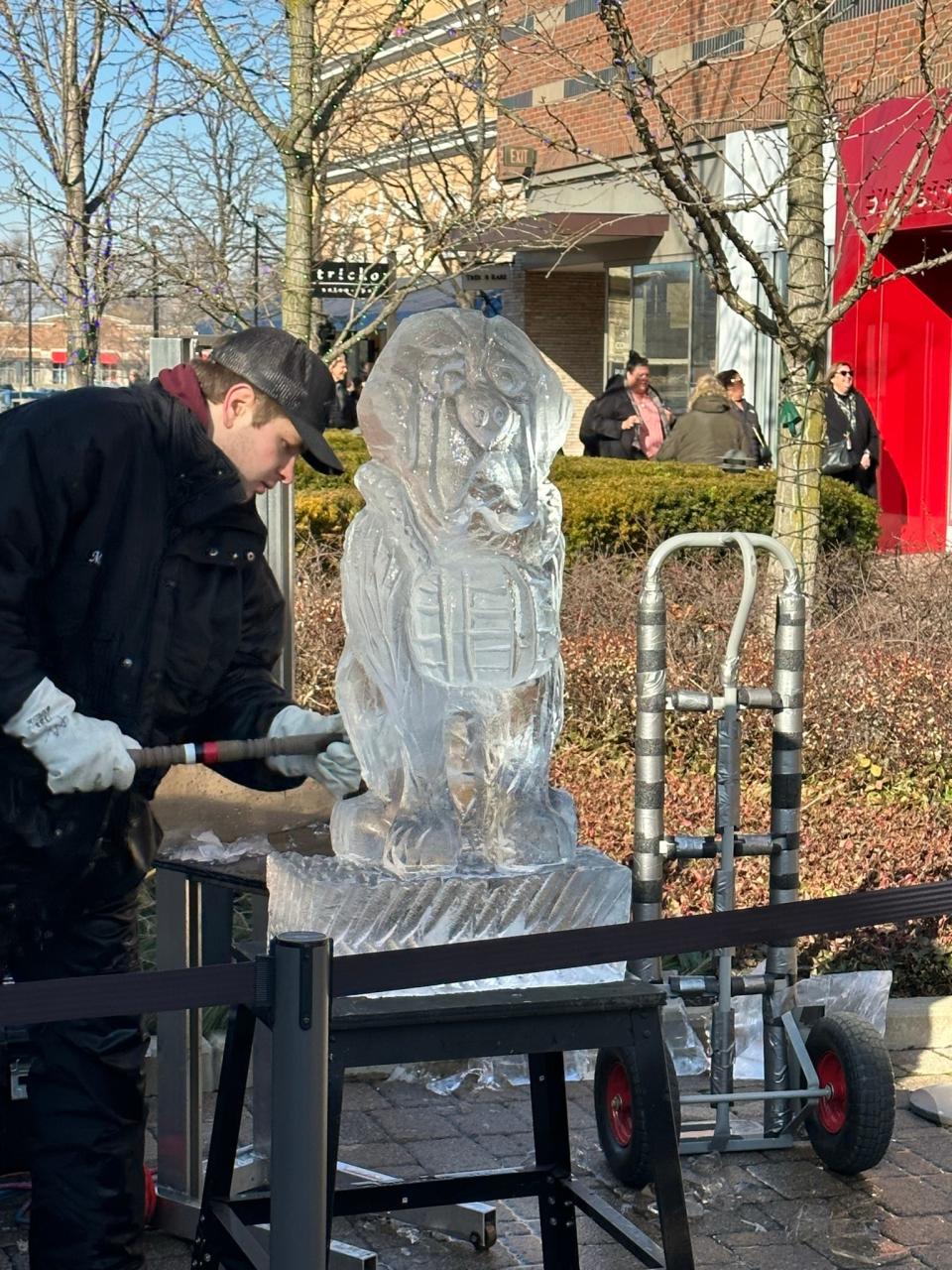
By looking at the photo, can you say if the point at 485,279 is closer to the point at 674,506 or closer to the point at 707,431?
the point at 707,431

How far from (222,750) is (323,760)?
43 cm

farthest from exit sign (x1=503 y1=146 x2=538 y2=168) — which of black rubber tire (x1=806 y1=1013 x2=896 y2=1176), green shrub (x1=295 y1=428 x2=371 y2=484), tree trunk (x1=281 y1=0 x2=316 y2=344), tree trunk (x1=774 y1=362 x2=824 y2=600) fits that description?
black rubber tire (x1=806 y1=1013 x2=896 y2=1176)

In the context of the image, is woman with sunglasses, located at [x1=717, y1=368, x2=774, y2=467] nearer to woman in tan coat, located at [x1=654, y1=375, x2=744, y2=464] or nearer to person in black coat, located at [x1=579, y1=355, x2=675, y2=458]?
woman in tan coat, located at [x1=654, y1=375, x2=744, y2=464]

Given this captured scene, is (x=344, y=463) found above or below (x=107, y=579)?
above

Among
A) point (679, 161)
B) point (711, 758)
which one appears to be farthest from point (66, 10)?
point (711, 758)

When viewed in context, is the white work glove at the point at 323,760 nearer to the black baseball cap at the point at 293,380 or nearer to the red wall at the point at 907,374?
the black baseball cap at the point at 293,380

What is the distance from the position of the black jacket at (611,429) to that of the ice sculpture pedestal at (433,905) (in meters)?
12.3

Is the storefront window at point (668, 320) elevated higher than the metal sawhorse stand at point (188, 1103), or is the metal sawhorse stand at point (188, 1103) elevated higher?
the storefront window at point (668, 320)

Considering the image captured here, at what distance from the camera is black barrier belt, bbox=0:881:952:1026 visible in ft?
8.63

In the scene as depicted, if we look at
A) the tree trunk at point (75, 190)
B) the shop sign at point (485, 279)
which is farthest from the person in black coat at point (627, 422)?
the tree trunk at point (75, 190)

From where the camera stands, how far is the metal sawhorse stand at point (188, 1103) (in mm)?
3939

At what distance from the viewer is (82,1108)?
11.8 ft

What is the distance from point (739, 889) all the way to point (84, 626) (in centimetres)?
309

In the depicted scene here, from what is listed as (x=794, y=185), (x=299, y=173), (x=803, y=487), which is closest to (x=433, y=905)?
(x=803, y=487)
